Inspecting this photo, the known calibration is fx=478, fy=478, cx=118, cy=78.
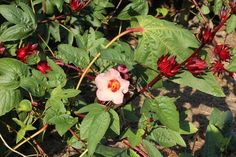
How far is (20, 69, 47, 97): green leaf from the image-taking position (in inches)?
67.2

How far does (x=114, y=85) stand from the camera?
1.54m

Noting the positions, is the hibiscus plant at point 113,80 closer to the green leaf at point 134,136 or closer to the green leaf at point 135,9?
the green leaf at point 134,136

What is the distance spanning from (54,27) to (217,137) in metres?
0.94

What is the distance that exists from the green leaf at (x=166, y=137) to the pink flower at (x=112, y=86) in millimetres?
399

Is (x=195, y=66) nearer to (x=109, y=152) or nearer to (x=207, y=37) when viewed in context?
(x=207, y=37)

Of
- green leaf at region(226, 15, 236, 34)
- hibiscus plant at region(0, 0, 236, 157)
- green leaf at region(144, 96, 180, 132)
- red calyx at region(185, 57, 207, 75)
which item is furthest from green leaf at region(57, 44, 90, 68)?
green leaf at region(226, 15, 236, 34)

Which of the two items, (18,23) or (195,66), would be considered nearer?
(195,66)

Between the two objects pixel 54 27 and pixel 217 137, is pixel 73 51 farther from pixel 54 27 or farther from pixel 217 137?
pixel 217 137

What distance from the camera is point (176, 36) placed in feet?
5.28

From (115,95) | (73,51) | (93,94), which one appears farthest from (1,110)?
(93,94)

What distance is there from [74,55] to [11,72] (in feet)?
0.80

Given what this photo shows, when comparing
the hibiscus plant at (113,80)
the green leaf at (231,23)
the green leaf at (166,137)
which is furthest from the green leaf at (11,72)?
the green leaf at (231,23)

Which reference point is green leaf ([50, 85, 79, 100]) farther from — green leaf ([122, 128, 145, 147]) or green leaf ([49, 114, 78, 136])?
green leaf ([122, 128, 145, 147])

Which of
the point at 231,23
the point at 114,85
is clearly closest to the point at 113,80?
the point at 114,85
